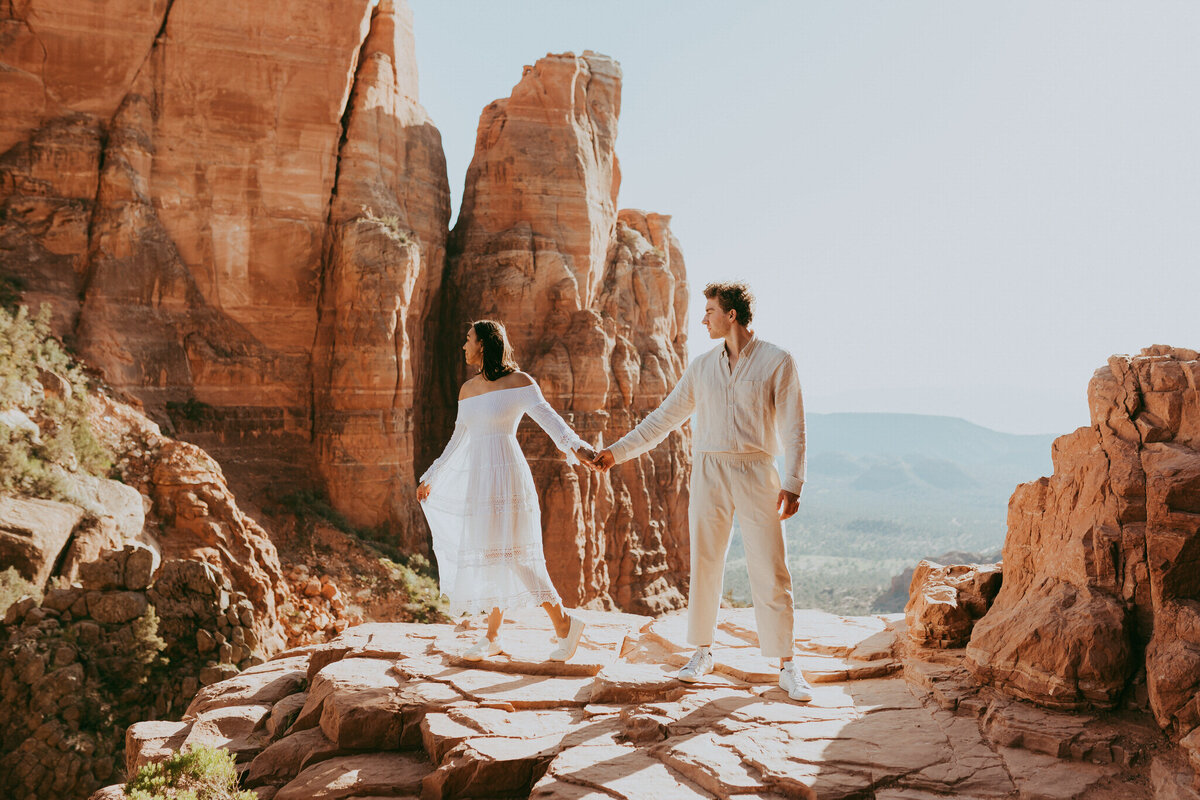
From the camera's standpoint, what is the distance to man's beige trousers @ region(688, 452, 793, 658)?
14.2 feet

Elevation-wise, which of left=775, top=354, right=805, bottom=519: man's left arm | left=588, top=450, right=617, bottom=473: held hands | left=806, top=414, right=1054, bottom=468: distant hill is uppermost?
left=775, top=354, right=805, bottom=519: man's left arm

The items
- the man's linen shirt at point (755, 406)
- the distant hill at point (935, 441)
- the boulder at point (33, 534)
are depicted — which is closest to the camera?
the man's linen shirt at point (755, 406)

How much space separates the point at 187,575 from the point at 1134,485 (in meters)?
7.59

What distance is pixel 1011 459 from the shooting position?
167000mm

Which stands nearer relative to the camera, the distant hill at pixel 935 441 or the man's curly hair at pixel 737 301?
the man's curly hair at pixel 737 301

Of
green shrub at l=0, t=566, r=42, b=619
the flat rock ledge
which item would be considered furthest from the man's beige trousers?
green shrub at l=0, t=566, r=42, b=619

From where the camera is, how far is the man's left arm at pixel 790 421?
13.8 feet

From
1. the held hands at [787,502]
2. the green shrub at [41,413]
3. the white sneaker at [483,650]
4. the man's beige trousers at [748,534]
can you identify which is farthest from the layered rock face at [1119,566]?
the green shrub at [41,413]

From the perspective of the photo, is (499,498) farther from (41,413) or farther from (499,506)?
(41,413)

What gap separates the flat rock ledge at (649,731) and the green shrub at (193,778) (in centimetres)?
24

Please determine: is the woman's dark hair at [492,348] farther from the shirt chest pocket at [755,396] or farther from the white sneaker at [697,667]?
the white sneaker at [697,667]

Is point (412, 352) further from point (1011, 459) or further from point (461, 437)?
point (1011, 459)

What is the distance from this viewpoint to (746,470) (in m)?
4.38

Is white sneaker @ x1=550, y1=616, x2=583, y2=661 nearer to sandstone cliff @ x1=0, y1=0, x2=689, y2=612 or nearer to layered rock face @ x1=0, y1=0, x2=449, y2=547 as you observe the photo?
layered rock face @ x1=0, y1=0, x2=449, y2=547
